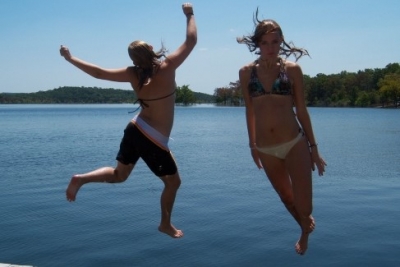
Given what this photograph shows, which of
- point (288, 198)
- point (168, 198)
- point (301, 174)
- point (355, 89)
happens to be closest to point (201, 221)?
point (168, 198)

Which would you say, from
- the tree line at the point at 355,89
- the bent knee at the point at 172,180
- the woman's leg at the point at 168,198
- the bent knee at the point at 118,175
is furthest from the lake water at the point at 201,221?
the tree line at the point at 355,89

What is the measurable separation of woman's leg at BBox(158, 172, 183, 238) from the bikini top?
1.21 m

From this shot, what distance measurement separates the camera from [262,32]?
16.3 ft

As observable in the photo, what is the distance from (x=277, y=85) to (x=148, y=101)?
1.31 m

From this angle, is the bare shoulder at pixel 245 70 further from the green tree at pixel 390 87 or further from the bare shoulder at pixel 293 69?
the green tree at pixel 390 87

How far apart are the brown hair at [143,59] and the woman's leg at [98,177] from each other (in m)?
0.89

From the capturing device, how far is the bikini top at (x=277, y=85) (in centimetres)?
494

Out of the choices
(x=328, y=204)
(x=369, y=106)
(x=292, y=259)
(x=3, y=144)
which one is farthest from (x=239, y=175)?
(x=369, y=106)

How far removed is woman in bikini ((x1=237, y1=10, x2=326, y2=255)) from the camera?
4953mm

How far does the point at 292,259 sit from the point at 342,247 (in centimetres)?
150

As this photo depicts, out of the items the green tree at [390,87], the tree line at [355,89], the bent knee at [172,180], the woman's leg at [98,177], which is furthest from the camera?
the tree line at [355,89]

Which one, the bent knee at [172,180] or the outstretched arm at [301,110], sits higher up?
the outstretched arm at [301,110]

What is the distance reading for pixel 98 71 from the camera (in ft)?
16.8

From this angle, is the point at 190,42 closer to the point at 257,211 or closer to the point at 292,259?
the point at 292,259
